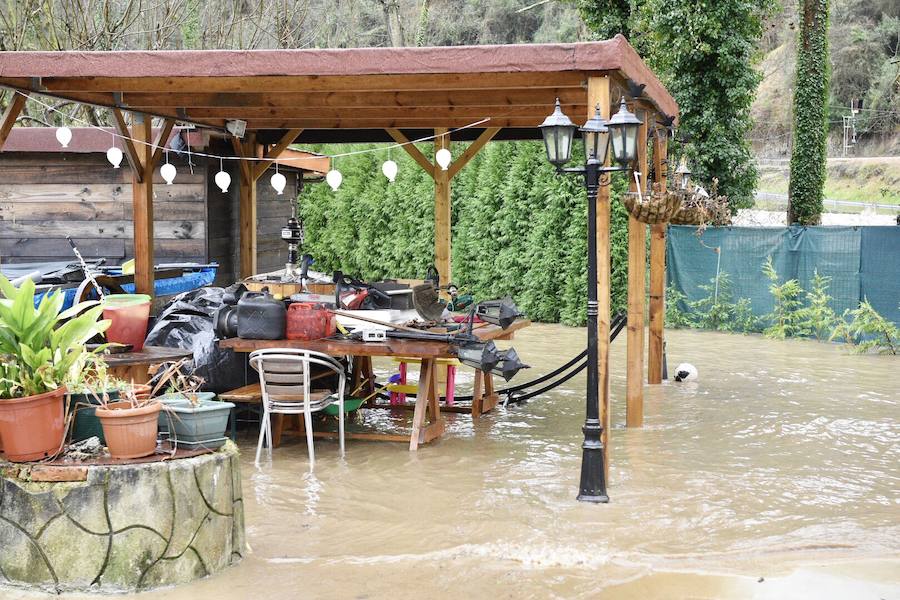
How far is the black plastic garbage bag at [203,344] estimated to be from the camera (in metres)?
8.12

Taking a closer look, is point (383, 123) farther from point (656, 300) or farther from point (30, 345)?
point (30, 345)

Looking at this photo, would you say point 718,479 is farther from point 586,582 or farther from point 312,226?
point 312,226

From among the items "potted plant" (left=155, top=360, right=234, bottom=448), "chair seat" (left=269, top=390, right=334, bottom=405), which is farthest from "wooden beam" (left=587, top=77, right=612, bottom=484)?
"potted plant" (left=155, top=360, right=234, bottom=448)

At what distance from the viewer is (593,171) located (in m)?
6.20

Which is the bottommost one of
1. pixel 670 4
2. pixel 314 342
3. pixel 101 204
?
pixel 314 342

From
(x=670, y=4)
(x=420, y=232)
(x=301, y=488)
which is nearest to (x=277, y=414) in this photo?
(x=301, y=488)

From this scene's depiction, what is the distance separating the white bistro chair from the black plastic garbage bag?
3.03 ft

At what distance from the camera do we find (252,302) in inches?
297

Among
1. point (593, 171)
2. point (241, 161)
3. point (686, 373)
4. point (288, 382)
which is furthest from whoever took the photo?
point (241, 161)

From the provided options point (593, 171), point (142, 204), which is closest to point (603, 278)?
point (593, 171)

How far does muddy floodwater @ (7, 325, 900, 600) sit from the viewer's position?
4895 millimetres

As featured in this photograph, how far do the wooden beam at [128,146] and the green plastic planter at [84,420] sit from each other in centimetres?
434

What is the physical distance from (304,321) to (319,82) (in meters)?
1.81

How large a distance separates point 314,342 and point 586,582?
132 inches
